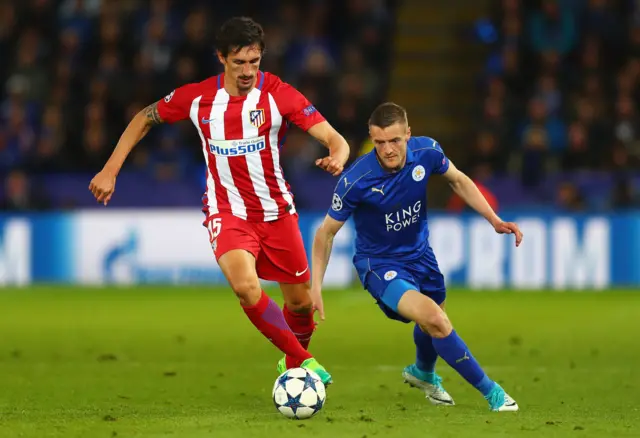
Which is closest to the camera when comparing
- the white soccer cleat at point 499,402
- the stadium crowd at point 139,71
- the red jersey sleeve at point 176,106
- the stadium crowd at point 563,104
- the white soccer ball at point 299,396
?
the white soccer ball at point 299,396

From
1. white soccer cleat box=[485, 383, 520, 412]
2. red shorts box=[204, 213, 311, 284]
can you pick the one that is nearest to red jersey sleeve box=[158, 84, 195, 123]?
red shorts box=[204, 213, 311, 284]

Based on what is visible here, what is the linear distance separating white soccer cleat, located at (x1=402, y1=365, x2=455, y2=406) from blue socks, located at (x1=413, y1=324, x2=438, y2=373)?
0.04 metres

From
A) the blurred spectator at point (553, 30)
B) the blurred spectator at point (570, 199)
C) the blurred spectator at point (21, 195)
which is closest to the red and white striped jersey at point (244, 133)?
the blurred spectator at point (570, 199)

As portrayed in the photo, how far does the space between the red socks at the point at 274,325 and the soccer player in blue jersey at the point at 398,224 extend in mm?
274

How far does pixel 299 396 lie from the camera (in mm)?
6574

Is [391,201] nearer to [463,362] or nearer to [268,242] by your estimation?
[268,242]

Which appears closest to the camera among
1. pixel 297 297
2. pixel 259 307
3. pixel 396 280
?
pixel 259 307

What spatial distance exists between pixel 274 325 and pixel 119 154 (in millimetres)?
1346

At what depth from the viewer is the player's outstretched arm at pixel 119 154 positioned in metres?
6.98

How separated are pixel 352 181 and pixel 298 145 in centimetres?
1105

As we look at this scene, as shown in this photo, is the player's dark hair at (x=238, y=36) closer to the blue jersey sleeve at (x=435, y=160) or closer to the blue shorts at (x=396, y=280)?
the blue jersey sleeve at (x=435, y=160)

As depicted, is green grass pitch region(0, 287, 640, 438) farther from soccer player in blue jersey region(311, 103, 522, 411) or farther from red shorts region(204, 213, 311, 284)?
red shorts region(204, 213, 311, 284)

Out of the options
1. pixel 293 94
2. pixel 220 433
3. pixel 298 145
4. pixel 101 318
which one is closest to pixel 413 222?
pixel 293 94

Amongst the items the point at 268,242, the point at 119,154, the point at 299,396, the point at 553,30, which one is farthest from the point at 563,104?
the point at 299,396
